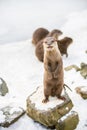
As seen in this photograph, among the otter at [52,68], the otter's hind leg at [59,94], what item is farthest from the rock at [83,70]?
the otter at [52,68]

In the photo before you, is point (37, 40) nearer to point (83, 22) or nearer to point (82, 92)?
point (83, 22)

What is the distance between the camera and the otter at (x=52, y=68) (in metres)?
5.89

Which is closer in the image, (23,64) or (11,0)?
(23,64)

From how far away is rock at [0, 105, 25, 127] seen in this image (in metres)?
6.52

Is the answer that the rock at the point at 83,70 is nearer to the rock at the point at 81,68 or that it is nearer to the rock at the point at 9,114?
the rock at the point at 81,68

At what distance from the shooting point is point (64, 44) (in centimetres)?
801

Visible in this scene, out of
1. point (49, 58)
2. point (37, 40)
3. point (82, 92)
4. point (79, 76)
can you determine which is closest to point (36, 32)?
point (37, 40)

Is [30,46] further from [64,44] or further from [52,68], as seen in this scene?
[52,68]

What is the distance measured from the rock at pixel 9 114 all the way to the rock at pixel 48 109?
20cm

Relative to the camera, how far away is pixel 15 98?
23.1ft

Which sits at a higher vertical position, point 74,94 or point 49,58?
point 49,58

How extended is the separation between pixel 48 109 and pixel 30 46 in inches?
90.6

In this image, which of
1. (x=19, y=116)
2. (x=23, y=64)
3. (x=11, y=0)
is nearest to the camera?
(x=19, y=116)

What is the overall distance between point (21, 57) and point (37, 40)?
20.0 inches
